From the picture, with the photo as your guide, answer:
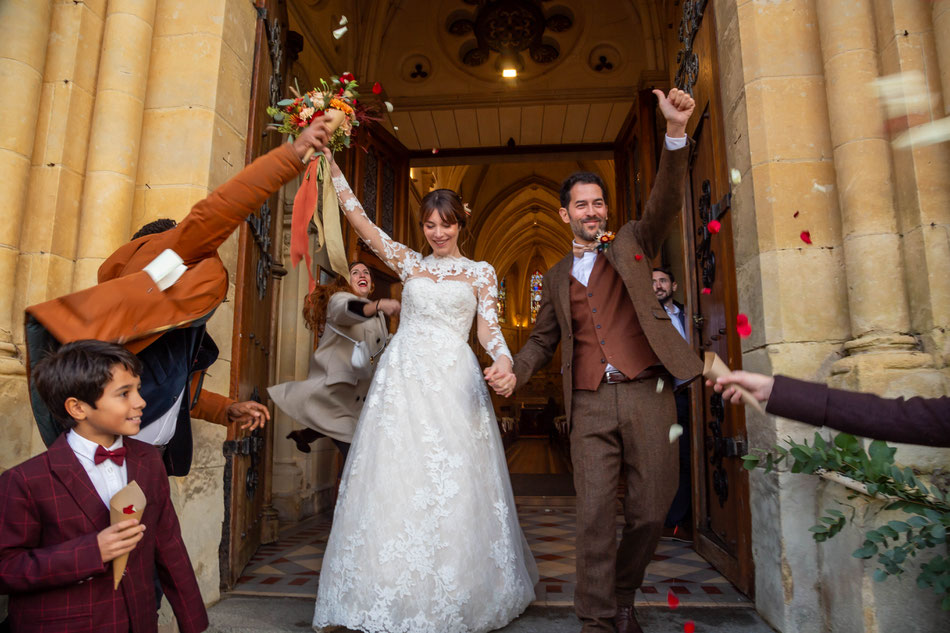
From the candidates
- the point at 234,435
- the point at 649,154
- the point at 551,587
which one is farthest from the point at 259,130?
the point at 649,154

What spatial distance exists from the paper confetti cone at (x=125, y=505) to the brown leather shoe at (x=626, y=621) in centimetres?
194

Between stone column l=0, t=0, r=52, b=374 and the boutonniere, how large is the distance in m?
2.60

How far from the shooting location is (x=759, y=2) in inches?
123

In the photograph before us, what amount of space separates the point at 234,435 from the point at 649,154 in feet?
15.8

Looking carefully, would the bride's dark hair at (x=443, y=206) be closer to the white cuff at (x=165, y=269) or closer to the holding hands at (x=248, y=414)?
the holding hands at (x=248, y=414)

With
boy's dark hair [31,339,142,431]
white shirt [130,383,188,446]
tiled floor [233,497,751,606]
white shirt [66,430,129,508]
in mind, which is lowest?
tiled floor [233,497,751,606]

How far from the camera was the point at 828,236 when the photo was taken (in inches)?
113

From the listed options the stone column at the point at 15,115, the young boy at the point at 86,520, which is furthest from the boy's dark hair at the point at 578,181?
the stone column at the point at 15,115

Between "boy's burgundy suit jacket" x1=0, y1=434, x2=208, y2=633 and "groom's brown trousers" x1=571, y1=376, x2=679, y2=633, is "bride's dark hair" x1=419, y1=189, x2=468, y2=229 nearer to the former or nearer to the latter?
"groom's brown trousers" x1=571, y1=376, x2=679, y2=633

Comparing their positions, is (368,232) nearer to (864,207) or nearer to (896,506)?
(864,207)

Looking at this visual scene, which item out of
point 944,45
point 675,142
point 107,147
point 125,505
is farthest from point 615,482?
point 107,147

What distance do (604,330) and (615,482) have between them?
642 mm

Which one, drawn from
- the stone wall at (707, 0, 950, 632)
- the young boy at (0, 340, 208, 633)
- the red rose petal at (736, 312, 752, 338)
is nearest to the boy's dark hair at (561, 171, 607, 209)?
the stone wall at (707, 0, 950, 632)

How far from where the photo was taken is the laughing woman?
420cm
